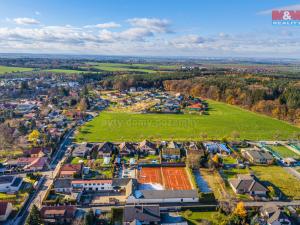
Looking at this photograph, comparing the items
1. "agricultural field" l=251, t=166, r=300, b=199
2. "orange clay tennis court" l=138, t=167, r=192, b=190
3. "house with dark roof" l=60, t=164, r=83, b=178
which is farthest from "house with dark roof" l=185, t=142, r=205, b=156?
"house with dark roof" l=60, t=164, r=83, b=178

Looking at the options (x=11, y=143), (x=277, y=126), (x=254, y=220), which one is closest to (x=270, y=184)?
(x=254, y=220)

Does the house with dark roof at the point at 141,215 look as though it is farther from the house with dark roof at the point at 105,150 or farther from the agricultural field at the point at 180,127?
the agricultural field at the point at 180,127

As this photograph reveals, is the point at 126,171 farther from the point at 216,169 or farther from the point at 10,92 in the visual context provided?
the point at 10,92

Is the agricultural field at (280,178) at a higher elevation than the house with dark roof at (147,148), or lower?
lower

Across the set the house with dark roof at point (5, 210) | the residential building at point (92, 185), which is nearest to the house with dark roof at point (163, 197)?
the residential building at point (92, 185)

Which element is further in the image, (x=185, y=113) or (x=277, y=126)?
(x=185, y=113)

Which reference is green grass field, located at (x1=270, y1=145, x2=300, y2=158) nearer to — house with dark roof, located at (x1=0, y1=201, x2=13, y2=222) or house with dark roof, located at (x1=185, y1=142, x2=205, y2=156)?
house with dark roof, located at (x1=185, y1=142, x2=205, y2=156)
